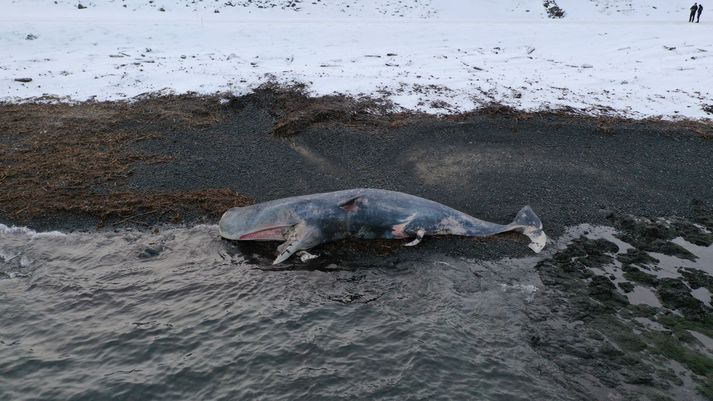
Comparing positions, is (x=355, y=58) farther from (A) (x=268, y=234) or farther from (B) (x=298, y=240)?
(B) (x=298, y=240)

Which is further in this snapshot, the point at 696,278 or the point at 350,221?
the point at 350,221

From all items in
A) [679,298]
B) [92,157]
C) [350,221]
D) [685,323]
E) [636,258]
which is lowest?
[685,323]

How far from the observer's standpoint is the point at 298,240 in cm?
948

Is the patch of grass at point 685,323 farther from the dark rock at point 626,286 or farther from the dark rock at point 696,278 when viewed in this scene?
the dark rock at point 696,278

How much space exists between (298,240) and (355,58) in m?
13.2

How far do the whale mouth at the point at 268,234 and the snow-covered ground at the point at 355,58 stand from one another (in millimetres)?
8418

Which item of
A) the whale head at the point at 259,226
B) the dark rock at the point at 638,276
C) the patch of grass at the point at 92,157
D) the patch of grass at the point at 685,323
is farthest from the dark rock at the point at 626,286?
the patch of grass at the point at 92,157

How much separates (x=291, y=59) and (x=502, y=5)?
21600mm

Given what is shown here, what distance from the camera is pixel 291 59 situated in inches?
791

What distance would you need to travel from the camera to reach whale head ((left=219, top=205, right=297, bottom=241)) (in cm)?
986

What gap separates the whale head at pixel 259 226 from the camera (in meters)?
9.86

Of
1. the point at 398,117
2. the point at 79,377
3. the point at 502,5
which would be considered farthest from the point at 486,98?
the point at 502,5

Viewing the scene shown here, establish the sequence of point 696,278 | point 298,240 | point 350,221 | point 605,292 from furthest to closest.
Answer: point 350,221
point 298,240
point 696,278
point 605,292

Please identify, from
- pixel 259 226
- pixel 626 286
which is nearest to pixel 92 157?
pixel 259 226
